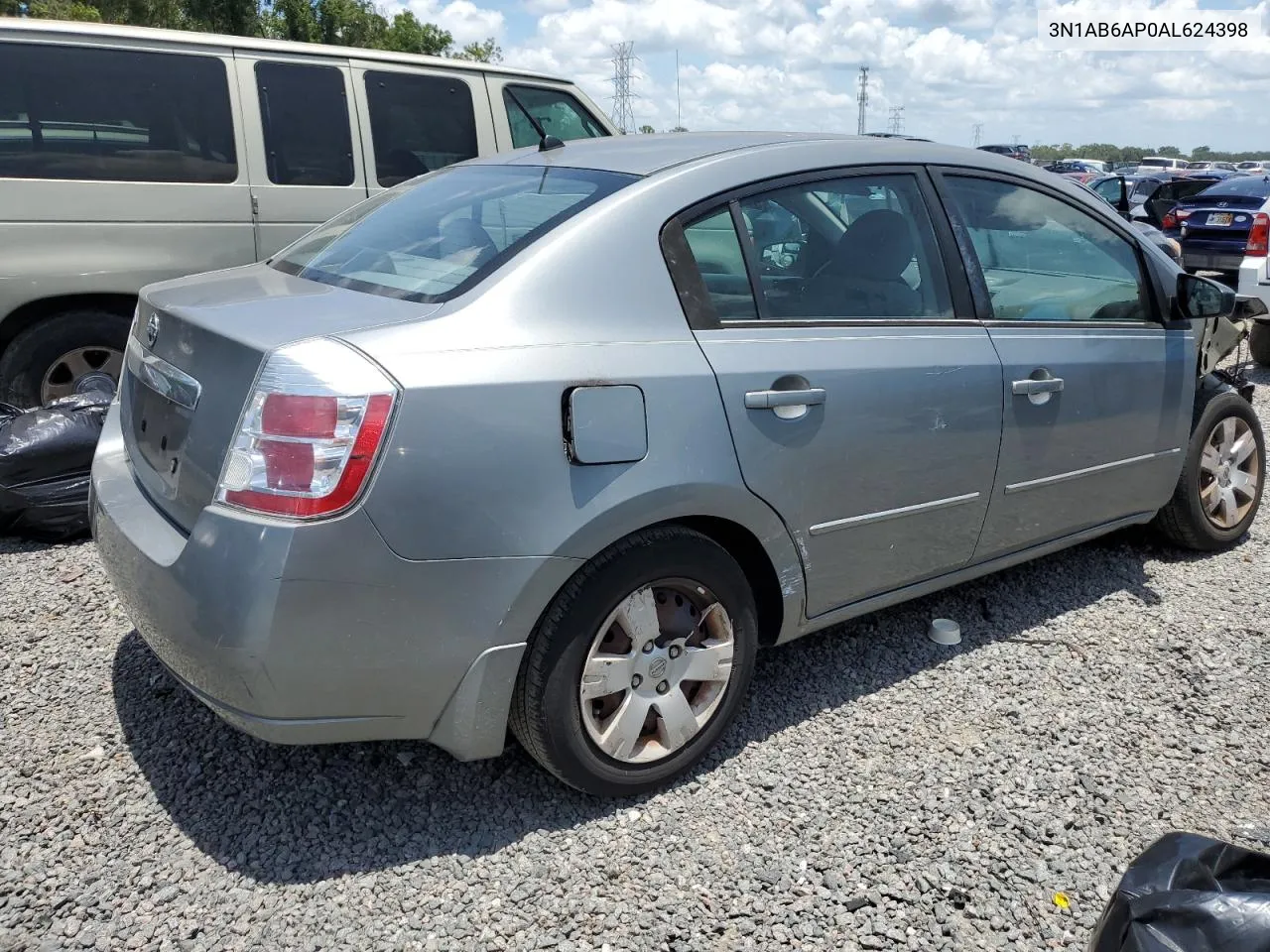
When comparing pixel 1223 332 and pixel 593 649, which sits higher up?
pixel 1223 332

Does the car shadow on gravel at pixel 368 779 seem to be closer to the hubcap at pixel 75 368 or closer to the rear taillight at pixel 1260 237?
the hubcap at pixel 75 368

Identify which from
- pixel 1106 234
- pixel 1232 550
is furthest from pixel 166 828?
pixel 1232 550

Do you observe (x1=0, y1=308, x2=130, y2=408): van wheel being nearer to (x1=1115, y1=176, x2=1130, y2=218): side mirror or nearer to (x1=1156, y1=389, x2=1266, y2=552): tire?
(x1=1156, y1=389, x2=1266, y2=552): tire

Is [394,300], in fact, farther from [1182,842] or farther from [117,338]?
[117,338]

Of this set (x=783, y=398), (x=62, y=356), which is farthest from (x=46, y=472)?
(x=783, y=398)

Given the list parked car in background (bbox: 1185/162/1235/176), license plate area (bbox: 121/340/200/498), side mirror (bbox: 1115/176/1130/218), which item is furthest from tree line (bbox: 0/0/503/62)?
parked car in background (bbox: 1185/162/1235/176)

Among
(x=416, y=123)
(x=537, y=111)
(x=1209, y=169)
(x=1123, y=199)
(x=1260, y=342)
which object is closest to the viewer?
(x=416, y=123)

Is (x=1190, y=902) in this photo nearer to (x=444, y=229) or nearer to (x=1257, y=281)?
(x=444, y=229)

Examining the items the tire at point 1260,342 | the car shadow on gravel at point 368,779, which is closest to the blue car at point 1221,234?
the tire at point 1260,342

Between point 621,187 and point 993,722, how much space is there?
6.38ft

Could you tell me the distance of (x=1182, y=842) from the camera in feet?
5.95

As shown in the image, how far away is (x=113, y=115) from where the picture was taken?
4.94 meters

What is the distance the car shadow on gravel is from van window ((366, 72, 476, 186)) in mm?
3307

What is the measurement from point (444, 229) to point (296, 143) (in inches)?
120
